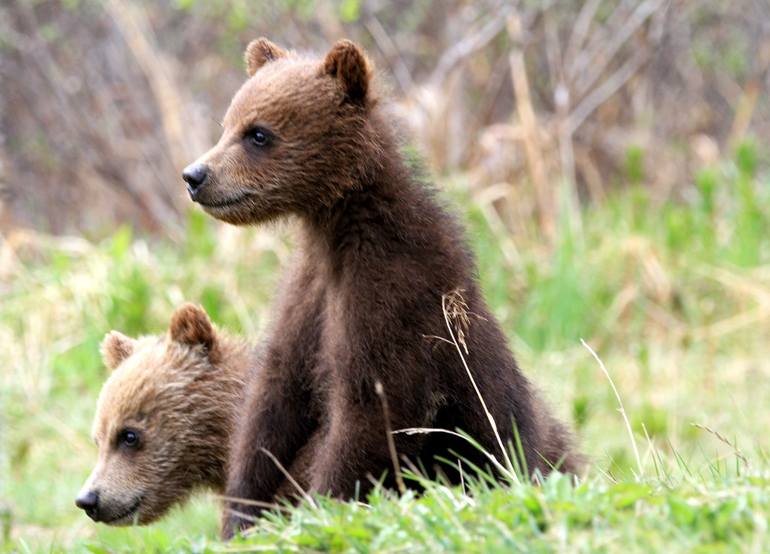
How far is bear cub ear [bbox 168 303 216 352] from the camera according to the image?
5658mm

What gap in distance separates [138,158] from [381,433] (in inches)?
423

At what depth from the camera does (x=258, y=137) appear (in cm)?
Result: 486

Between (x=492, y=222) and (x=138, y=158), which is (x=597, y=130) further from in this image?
(x=138, y=158)

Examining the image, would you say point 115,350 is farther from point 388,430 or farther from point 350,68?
point 388,430

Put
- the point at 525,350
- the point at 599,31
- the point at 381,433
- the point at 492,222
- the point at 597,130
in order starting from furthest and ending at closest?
1. the point at 597,130
2. the point at 599,31
3. the point at 492,222
4. the point at 525,350
5. the point at 381,433

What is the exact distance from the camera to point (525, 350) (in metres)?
10.0

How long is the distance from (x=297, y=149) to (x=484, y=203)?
254 inches

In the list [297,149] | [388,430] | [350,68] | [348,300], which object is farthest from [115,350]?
[388,430]

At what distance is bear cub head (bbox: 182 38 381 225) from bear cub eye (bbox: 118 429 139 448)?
3.77 ft

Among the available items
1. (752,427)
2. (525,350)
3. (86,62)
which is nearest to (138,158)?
(86,62)

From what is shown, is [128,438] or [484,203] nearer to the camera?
[128,438]

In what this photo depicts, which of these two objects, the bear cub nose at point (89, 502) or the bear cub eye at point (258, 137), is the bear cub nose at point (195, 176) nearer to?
the bear cub eye at point (258, 137)

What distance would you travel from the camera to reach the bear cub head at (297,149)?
4797 millimetres

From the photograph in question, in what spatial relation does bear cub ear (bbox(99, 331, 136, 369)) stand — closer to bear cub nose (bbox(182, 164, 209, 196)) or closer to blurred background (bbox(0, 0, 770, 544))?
blurred background (bbox(0, 0, 770, 544))
